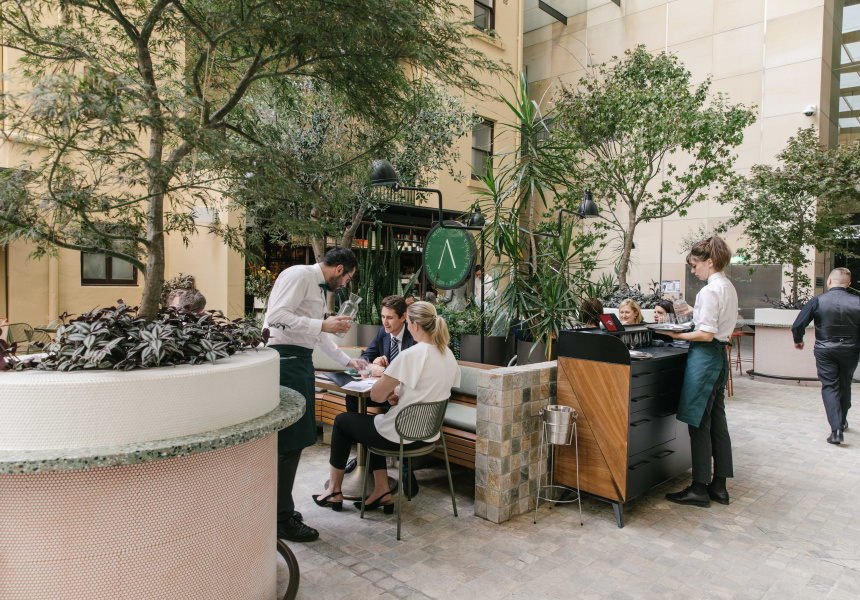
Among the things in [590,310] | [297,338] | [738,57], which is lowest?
[297,338]

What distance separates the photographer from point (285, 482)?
3.27m

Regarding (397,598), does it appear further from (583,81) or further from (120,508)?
(583,81)

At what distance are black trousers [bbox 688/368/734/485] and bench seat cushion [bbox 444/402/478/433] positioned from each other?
Answer: 162cm

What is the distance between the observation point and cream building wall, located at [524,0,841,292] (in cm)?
1276

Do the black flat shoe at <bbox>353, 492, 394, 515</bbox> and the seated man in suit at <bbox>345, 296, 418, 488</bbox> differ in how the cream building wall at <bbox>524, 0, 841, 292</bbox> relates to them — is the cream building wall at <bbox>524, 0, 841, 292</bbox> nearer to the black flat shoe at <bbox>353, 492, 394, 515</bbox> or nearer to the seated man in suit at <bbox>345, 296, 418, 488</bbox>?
the seated man in suit at <bbox>345, 296, 418, 488</bbox>

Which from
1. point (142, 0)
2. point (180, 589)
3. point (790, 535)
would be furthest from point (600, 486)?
point (142, 0)

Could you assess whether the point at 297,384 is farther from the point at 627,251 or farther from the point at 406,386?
the point at 627,251

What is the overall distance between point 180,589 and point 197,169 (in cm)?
166

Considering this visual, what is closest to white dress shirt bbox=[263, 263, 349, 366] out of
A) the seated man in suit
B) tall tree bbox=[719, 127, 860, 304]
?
the seated man in suit

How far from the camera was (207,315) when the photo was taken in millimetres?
2621

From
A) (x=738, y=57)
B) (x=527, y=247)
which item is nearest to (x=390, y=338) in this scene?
(x=527, y=247)

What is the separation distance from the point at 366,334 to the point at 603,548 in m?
4.10

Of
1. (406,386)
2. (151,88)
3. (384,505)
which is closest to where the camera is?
(151,88)

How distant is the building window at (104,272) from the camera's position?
915cm
